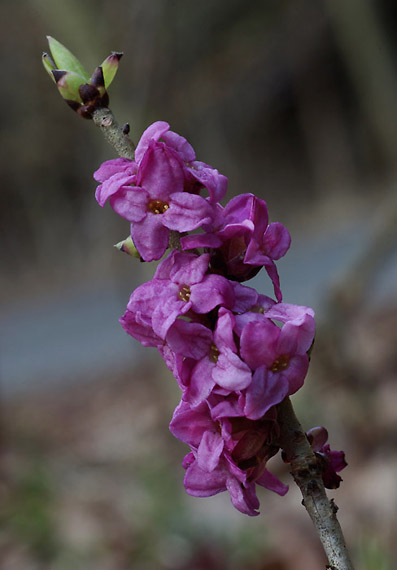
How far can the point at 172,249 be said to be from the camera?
634mm

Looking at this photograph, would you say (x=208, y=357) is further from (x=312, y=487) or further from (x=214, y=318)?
(x=312, y=487)

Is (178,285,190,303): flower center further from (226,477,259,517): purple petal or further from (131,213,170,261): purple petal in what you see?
(226,477,259,517): purple petal

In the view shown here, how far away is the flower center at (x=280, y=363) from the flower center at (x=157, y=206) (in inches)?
6.7

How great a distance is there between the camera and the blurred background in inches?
113

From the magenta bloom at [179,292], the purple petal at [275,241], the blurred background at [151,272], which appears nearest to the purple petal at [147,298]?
the magenta bloom at [179,292]

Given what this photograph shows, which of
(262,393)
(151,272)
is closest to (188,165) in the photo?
(262,393)

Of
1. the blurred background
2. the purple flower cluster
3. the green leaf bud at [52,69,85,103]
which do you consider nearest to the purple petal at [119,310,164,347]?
the purple flower cluster

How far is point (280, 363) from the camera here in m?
0.58

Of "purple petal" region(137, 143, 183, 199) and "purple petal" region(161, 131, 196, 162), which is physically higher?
"purple petal" region(161, 131, 196, 162)

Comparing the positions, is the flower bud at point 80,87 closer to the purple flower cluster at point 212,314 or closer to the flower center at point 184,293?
the purple flower cluster at point 212,314

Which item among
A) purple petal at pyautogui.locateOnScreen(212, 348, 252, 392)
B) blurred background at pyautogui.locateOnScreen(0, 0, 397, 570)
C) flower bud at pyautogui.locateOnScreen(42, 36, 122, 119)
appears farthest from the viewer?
blurred background at pyautogui.locateOnScreen(0, 0, 397, 570)

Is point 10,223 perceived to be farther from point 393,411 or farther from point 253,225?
point 253,225

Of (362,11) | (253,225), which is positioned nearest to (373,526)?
(253,225)

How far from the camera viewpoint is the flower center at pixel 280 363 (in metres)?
0.57
